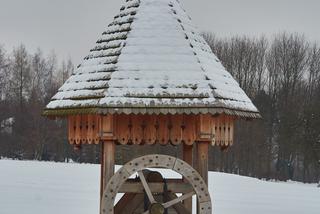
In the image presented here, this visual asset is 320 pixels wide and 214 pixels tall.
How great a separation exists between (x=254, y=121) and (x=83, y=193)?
69.2 feet

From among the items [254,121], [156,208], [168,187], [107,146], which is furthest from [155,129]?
[254,121]

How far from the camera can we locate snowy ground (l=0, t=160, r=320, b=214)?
58.1ft

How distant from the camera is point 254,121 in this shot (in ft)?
127

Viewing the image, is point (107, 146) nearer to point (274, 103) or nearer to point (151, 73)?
point (151, 73)

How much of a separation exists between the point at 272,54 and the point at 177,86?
125 ft

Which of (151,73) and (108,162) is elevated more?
(151,73)

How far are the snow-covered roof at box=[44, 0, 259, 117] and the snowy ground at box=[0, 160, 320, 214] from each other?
31.1 feet

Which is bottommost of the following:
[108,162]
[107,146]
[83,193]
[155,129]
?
[83,193]

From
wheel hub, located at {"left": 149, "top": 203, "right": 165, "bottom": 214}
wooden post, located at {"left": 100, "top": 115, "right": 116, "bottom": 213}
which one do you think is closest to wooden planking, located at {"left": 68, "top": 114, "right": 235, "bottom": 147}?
wooden post, located at {"left": 100, "top": 115, "right": 116, "bottom": 213}

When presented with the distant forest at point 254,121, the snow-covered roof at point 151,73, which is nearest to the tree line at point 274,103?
the distant forest at point 254,121

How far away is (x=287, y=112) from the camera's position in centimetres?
4091

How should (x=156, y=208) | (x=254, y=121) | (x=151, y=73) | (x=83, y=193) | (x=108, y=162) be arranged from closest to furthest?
(x=156, y=208)
(x=151, y=73)
(x=108, y=162)
(x=83, y=193)
(x=254, y=121)

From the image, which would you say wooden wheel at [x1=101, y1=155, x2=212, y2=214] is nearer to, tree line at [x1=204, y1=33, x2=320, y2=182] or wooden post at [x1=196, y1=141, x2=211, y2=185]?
wooden post at [x1=196, y1=141, x2=211, y2=185]

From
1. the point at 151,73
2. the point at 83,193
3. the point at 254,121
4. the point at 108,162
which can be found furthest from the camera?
the point at 254,121
